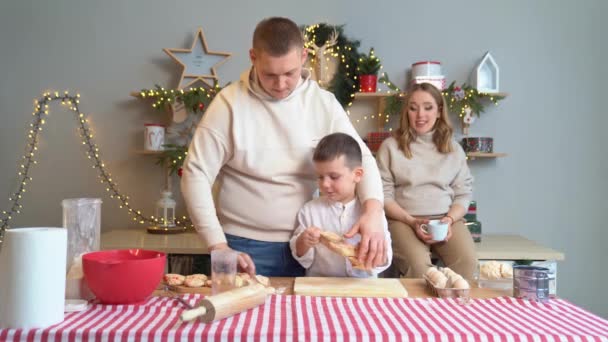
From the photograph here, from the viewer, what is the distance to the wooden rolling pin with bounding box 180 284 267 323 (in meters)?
0.96

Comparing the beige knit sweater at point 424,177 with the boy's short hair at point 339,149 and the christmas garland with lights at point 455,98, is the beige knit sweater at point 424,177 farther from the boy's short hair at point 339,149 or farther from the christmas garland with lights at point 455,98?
the boy's short hair at point 339,149

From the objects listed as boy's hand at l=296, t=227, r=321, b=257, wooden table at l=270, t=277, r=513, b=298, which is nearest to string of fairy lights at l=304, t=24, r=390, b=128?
boy's hand at l=296, t=227, r=321, b=257

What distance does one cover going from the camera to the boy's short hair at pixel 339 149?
5.20 ft

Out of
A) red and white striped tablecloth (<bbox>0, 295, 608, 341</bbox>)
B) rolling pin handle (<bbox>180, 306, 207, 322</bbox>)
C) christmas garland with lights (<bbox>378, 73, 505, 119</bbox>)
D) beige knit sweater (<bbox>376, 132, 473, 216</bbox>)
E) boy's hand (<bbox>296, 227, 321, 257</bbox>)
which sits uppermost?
christmas garland with lights (<bbox>378, 73, 505, 119</bbox>)

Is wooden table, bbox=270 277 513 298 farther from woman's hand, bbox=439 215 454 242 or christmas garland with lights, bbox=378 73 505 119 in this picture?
christmas garland with lights, bbox=378 73 505 119

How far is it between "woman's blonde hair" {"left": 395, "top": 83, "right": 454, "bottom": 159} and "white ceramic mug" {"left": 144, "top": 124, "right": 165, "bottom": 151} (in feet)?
4.38

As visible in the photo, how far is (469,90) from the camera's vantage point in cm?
297

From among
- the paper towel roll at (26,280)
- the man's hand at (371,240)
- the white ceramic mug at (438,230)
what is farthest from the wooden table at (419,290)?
the white ceramic mug at (438,230)

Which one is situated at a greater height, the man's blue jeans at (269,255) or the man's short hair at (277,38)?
the man's short hair at (277,38)

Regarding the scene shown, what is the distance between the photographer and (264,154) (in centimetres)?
166

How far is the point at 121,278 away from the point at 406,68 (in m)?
2.46

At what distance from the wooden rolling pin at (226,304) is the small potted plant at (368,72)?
2129 millimetres

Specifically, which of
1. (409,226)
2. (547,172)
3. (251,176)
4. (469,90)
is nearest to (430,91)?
(469,90)

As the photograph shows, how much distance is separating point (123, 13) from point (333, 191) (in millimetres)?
2218
